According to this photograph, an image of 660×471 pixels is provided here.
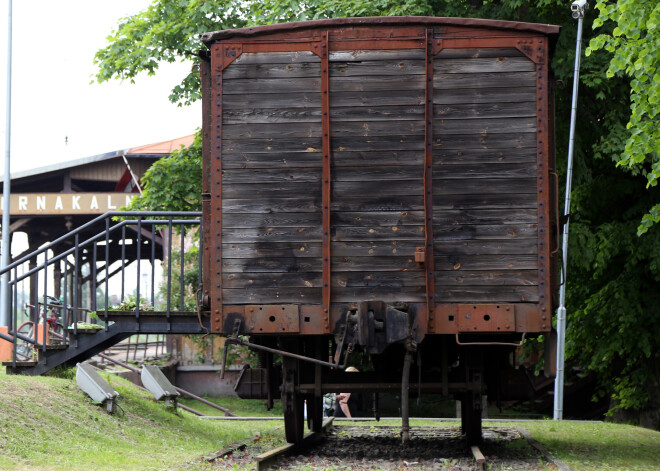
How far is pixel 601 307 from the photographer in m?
16.1

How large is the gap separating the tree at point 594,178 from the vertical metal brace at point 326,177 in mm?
6543

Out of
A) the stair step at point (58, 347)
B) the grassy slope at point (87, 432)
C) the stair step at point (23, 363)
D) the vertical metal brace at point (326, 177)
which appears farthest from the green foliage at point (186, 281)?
the vertical metal brace at point (326, 177)

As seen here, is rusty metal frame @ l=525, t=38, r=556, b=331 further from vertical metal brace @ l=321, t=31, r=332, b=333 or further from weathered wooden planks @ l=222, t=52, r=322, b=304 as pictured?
weathered wooden planks @ l=222, t=52, r=322, b=304

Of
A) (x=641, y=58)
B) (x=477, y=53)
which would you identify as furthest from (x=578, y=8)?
(x=477, y=53)

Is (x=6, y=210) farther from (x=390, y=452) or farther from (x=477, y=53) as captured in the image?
(x=477, y=53)

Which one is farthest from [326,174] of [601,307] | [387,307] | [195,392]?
[195,392]

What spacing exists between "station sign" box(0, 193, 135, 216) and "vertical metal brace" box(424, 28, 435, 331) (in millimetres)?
20995

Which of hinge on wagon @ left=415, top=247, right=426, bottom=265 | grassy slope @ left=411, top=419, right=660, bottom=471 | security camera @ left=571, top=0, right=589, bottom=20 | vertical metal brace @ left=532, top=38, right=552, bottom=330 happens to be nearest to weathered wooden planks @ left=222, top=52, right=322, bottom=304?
hinge on wagon @ left=415, top=247, right=426, bottom=265

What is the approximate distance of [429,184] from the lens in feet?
28.1

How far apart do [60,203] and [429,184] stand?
873 inches

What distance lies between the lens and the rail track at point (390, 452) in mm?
8711

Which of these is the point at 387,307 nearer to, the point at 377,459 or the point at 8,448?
the point at 377,459

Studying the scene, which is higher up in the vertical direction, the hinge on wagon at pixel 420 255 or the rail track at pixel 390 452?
the hinge on wagon at pixel 420 255

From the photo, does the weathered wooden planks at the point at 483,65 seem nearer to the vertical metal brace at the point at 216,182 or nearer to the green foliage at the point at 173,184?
the vertical metal brace at the point at 216,182
